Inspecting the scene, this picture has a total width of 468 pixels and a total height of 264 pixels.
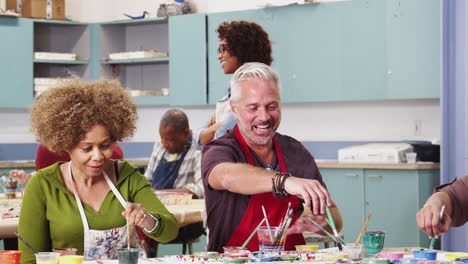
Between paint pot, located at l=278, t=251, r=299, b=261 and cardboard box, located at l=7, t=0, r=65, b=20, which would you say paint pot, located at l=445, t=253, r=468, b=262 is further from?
cardboard box, located at l=7, t=0, r=65, b=20

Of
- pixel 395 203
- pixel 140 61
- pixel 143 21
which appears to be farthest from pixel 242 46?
pixel 143 21

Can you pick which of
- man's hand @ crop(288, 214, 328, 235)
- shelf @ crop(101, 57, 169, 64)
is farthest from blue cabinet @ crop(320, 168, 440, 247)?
man's hand @ crop(288, 214, 328, 235)

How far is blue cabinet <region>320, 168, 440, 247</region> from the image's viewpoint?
18.0ft

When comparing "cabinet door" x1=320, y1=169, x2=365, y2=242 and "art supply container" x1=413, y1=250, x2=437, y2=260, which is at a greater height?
"art supply container" x1=413, y1=250, x2=437, y2=260

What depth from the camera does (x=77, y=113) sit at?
2.78 metres

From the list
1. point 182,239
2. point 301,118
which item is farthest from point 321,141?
point 182,239

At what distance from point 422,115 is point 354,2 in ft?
Result: 3.55

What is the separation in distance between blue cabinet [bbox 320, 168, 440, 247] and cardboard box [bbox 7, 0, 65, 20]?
309 centimetres

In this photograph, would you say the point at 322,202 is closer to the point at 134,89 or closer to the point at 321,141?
the point at 321,141

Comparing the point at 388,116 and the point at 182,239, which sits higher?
the point at 388,116

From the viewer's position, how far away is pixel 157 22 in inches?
285

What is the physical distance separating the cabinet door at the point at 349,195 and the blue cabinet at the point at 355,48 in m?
0.71

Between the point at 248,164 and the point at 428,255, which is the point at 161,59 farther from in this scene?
the point at 428,255

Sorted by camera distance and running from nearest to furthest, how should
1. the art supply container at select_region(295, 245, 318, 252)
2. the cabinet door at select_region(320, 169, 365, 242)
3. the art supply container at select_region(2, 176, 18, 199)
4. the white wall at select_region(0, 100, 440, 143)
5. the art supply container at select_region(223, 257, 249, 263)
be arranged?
the art supply container at select_region(223, 257, 249, 263) → the art supply container at select_region(295, 245, 318, 252) → the art supply container at select_region(2, 176, 18, 199) → the cabinet door at select_region(320, 169, 365, 242) → the white wall at select_region(0, 100, 440, 143)
